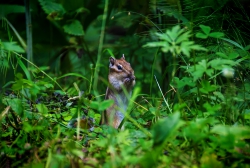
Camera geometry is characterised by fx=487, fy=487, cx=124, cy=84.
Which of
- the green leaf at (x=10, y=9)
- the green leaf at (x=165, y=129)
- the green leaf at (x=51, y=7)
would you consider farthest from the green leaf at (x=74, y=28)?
the green leaf at (x=165, y=129)

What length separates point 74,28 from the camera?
462 centimetres

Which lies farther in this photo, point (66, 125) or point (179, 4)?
point (179, 4)

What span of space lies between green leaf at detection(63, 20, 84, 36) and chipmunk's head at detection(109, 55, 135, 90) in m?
0.98

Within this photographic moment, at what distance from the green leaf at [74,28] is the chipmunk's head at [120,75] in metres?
0.98

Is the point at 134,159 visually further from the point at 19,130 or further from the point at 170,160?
the point at 19,130

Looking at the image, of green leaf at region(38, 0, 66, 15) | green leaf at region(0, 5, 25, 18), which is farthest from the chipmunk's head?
green leaf at region(0, 5, 25, 18)

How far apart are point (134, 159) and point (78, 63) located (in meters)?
3.56

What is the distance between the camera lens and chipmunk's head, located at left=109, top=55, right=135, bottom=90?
3528 millimetres

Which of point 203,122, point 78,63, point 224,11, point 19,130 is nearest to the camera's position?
point 203,122

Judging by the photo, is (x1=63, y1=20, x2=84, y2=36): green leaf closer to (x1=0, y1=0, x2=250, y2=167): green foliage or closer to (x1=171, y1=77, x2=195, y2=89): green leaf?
(x1=0, y1=0, x2=250, y2=167): green foliage

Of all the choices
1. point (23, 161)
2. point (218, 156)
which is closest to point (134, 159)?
point (218, 156)

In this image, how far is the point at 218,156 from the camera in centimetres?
234

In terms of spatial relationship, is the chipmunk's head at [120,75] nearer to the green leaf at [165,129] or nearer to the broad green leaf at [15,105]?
the broad green leaf at [15,105]

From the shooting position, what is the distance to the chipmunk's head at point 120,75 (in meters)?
3.53
